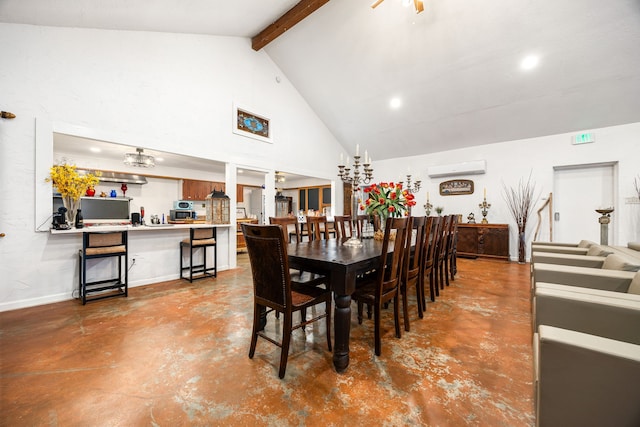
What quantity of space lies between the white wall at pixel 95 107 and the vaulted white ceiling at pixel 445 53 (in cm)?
26

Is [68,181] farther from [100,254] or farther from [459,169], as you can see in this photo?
[459,169]

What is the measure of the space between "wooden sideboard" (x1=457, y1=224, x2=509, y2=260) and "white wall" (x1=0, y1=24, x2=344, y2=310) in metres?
4.86

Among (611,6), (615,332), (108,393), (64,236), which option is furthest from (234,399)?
(611,6)

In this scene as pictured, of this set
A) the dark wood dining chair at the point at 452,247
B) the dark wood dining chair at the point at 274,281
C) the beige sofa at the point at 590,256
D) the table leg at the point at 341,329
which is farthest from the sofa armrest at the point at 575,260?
the dark wood dining chair at the point at 274,281

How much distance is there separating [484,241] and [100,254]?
671cm

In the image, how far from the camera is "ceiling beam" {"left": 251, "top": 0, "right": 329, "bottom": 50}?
388 cm

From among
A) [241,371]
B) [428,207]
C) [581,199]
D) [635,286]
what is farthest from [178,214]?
[581,199]

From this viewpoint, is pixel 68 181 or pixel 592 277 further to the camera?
pixel 68 181

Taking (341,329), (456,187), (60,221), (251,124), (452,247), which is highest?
(251,124)

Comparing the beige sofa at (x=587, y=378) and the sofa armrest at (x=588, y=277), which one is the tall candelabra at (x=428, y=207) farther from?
the beige sofa at (x=587, y=378)

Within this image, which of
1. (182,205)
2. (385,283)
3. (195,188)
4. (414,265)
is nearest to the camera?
(385,283)

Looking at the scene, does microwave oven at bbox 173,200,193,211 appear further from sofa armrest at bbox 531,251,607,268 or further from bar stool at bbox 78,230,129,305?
sofa armrest at bbox 531,251,607,268

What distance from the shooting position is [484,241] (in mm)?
5473

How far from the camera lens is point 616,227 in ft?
14.9
